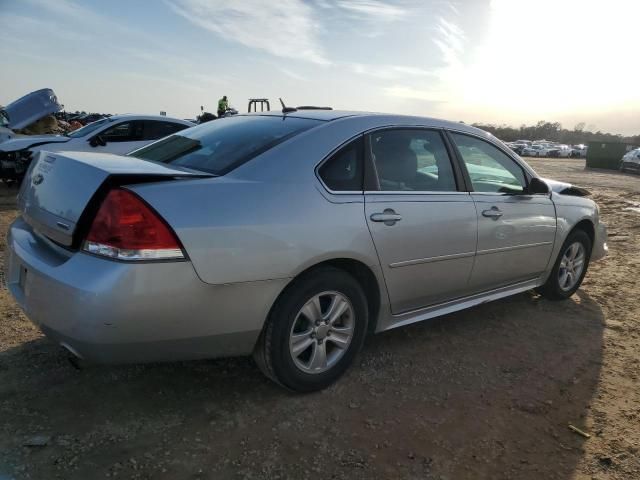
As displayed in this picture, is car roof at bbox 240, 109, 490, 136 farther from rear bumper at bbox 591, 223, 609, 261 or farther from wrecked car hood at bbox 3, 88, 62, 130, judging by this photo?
wrecked car hood at bbox 3, 88, 62, 130

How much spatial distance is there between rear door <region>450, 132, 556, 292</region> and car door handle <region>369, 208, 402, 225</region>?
86 centimetres

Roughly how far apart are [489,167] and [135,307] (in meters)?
2.94

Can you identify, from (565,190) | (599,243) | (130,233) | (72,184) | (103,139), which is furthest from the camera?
(103,139)

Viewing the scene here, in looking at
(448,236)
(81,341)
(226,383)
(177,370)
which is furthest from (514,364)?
(81,341)

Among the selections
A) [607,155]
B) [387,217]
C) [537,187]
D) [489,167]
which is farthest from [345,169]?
[607,155]

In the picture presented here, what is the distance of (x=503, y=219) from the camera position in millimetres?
3891

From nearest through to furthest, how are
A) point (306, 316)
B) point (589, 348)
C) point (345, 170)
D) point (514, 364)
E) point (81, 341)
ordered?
point (81, 341)
point (306, 316)
point (345, 170)
point (514, 364)
point (589, 348)

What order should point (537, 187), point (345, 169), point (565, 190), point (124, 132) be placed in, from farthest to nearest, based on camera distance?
point (124, 132)
point (565, 190)
point (537, 187)
point (345, 169)

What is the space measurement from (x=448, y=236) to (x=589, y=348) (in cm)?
151

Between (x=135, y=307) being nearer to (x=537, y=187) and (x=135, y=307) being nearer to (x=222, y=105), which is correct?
(x=537, y=187)

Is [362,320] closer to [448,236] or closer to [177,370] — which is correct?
[448,236]

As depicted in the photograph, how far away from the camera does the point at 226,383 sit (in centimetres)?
307

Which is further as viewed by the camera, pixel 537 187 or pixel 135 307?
pixel 537 187

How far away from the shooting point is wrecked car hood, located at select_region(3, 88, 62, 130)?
11.0 m
